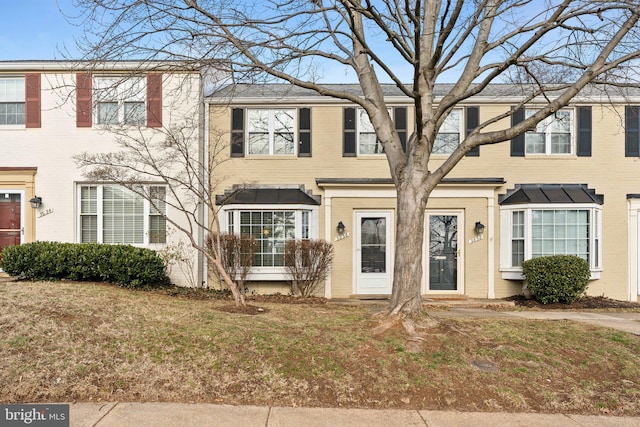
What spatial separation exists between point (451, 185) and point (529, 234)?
237cm

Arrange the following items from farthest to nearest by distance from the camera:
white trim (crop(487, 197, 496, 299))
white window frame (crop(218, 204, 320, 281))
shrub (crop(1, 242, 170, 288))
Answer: white trim (crop(487, 197, 496, 299))
white window frame (crop(218, 204, 320, 281))
shrub (crop(1, 242, 170, 288))

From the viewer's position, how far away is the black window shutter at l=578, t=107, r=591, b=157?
492 inches

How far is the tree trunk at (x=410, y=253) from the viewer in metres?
6.67

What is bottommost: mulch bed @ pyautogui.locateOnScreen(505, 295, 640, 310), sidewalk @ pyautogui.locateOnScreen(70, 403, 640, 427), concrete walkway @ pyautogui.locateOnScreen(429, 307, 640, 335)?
mulch bed @ pyautogui.locateOnScreen(505, 295, 640, 310)

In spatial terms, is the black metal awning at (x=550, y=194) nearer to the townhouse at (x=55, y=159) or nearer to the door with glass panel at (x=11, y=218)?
the townhouse at (x=55, y=159)

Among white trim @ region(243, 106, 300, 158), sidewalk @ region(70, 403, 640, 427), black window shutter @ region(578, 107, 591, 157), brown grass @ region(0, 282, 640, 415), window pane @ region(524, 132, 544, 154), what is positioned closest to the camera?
sidewalk @ region(70, 403, 640, 427)

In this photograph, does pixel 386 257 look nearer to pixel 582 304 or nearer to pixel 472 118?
pixel 472 118

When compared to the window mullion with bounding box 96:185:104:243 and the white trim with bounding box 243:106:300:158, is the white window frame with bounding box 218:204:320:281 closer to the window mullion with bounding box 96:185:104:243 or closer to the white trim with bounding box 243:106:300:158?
the white trim with bounding box 243:106:300:158

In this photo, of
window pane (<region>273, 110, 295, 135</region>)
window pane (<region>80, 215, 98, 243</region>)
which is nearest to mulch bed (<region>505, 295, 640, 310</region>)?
window pane (<region>273, 110, 295, 135</region>)

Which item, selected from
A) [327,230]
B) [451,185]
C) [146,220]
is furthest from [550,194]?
[146,220]

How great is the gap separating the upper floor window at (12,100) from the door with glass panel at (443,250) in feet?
37.4

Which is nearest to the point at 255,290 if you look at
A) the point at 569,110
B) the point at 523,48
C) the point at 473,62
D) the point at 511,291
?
Answer: the point at 511,291

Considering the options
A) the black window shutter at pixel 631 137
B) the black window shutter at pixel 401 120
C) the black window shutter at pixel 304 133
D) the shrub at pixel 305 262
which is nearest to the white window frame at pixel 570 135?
the black window shutter at pixel 631 137

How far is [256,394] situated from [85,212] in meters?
9.60
